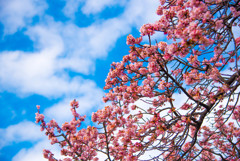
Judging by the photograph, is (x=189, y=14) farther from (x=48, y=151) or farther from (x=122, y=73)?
(x=48, y=151)

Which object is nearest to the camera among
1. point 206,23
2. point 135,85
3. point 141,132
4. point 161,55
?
point 206,23

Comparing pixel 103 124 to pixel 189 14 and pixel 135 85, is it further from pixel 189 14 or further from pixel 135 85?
pixel 189 14

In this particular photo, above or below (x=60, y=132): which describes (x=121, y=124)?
below

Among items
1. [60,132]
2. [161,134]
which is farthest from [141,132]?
[60,132]

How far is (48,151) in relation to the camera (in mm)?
6648

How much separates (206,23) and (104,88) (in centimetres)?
365

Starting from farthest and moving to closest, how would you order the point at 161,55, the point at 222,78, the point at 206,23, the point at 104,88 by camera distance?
the point at 104,88, the point at 161,55, the point at 222,78, the point at 206,23

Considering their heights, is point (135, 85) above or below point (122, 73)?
below

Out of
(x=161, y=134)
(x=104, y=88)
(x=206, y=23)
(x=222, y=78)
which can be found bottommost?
(x=161, y=134)

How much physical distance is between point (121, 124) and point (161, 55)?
2.43 m

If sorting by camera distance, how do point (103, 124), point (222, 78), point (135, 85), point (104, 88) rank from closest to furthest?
1. point (222, 78)
2. point (135, 85)
3. point (103, 124)
4. point (104, 88)

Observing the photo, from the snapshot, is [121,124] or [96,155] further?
[96,155]

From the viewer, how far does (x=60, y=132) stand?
21.4 ft

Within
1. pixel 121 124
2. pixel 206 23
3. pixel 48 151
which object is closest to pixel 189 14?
pixel 206 23
